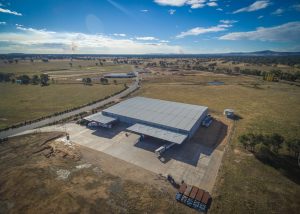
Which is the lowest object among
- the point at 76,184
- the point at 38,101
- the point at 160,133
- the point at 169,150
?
the point at 76,184

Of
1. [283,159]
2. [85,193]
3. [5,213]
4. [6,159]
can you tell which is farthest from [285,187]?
[6,159]

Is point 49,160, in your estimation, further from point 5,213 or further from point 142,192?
point 142,192

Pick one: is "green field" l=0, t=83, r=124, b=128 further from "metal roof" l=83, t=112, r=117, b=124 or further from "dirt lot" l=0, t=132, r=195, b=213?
"dirt lot" l=0, t=132, r=195, b=213

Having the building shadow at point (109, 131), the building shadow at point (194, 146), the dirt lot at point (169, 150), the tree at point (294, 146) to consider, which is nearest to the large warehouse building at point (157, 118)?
the building shadow at point (109, 131)

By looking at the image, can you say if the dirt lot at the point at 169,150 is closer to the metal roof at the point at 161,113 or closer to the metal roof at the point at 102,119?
the metal roof at the point at 102,119

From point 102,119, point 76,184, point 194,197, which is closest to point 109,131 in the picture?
point 102,119

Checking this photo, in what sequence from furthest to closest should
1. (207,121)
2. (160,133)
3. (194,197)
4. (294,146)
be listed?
(207,121) < (160,133) < (294,146) < (194,197)

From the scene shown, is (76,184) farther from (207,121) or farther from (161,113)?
(207,121)
